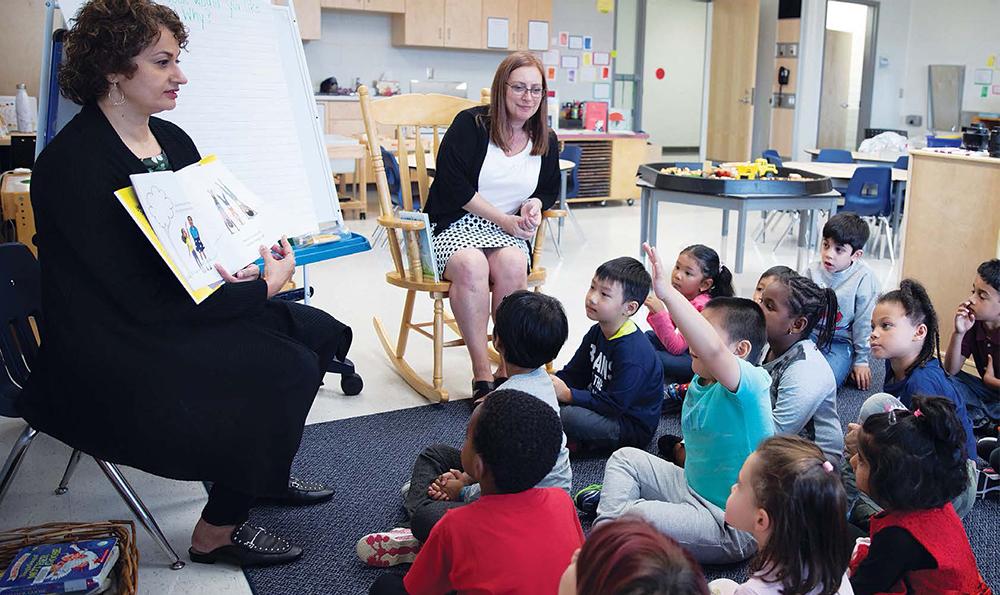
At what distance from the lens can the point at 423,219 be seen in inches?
120

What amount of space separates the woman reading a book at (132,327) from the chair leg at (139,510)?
0.15m

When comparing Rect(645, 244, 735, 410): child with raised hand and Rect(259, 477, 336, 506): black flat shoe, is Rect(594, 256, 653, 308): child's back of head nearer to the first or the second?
Rect(645, 244, 735, 410): child with raised hand

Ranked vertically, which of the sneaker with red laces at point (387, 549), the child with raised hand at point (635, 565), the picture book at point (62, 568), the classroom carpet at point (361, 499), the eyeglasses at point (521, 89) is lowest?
the classroom carpet at point (361, 499)

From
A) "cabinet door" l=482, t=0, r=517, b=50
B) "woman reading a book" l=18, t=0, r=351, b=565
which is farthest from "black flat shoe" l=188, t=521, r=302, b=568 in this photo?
"cabinet door" l=482, t=0, r=517, b=50

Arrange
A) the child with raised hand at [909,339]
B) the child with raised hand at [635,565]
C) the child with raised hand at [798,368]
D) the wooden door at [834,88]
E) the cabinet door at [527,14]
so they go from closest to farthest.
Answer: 1. the child with raised hand at [635,565]
2. the child with raised hand at [798,368]
3. the child with raised hand at [909,339]
4. the cabinet door at [527,14]
5. the wooden door at [834,88]

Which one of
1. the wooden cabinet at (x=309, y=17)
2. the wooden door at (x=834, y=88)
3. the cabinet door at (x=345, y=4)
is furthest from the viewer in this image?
the wooden door at (x=834, y=88)

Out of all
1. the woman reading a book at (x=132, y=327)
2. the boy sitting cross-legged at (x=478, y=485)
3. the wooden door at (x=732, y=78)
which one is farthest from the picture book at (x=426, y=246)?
the wooden door at (x=732, y=78)

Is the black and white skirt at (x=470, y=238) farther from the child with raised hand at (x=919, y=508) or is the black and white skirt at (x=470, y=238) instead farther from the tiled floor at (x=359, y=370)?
the child with raised hand at (x=919, y=508)

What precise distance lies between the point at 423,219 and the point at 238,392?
1311 millimetres

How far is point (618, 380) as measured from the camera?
256 cm

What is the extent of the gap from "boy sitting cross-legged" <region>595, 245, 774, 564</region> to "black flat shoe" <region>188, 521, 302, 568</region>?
74 centimetres

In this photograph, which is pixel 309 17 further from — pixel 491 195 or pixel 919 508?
pixel 919 508

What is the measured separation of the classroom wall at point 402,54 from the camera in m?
8.32

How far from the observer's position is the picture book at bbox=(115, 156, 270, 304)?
70.7 inches
